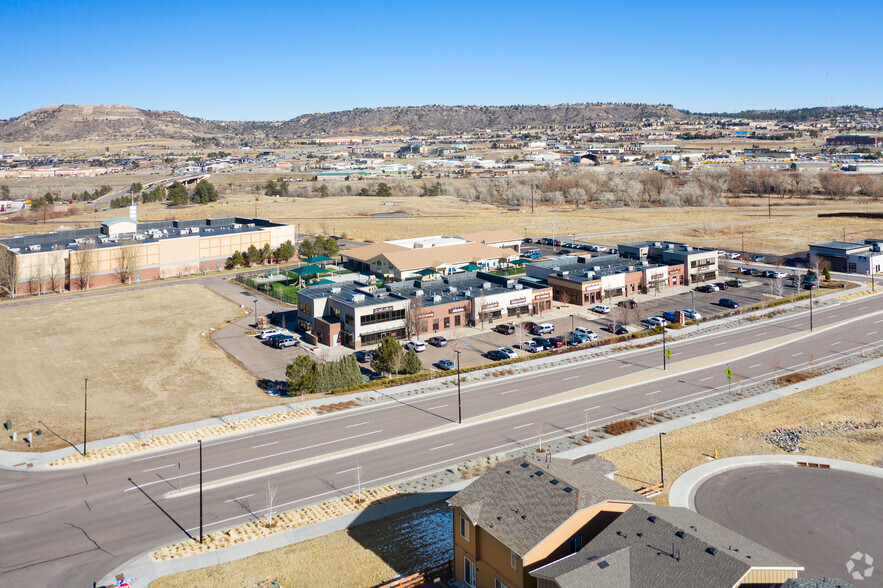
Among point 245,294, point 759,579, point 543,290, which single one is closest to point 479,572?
point 759,579

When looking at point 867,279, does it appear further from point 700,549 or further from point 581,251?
point 700,549

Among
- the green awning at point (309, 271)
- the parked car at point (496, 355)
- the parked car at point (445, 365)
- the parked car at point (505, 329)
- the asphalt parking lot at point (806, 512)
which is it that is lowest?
the asphalt parking lot at point (806, 512)

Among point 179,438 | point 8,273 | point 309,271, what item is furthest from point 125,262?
point 179,438

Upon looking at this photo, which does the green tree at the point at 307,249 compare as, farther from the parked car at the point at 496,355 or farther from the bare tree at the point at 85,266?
the parked car at the point at 496,355

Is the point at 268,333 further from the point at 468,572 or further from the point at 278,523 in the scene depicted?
the point at 468,572

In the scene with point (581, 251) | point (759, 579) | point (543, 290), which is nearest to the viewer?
point (759, 579)

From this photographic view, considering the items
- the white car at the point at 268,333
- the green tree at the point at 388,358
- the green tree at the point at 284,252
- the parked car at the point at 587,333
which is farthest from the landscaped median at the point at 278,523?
the green tree at the point at 284,252
